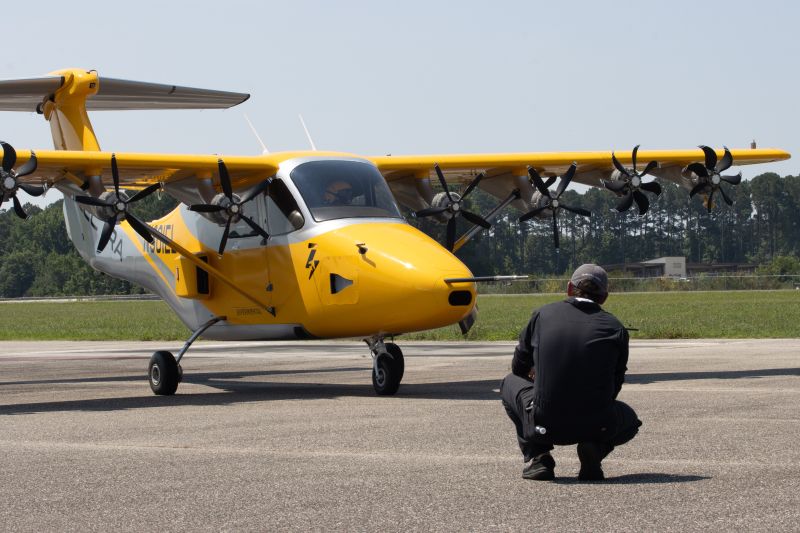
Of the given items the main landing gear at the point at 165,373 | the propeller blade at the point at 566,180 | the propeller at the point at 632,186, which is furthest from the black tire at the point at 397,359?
the propeller at the point at 632,186

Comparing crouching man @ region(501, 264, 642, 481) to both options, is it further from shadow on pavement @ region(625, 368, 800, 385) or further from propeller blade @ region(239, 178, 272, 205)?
propeller blade @ region(239, 178, 272, 205)

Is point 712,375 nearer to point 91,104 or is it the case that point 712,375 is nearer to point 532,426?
point 532,426

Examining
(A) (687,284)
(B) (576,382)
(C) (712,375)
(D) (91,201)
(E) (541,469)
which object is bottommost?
(A) (687,284)

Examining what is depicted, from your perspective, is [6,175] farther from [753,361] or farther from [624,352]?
[753,361]

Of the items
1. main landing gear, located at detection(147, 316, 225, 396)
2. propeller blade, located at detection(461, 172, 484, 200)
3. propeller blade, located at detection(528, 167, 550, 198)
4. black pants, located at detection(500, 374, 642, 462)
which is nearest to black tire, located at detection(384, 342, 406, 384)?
main landing gear, located at detection(147, 316, 225, 396)

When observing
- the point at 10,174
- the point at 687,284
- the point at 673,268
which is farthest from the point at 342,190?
the point at 673,268

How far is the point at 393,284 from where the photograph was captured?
54.0 feet

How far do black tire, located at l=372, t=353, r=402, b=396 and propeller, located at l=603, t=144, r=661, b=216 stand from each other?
24.5ft

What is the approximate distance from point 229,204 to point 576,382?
1096 cm

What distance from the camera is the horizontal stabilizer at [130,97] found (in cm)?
2360

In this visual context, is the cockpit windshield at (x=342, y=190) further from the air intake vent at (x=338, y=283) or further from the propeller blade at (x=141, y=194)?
the propeller blade at (x=141, y=194)

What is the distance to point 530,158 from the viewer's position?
23.2m

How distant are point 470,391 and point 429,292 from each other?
9.43 feet

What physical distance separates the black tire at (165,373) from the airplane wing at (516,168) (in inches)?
201
